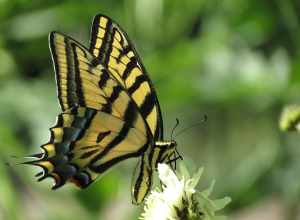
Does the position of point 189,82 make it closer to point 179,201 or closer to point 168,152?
point 168,152

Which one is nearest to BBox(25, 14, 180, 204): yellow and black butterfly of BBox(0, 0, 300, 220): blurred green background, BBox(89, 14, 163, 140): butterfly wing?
BBox(89, 14, 163, 140): butterfly wing

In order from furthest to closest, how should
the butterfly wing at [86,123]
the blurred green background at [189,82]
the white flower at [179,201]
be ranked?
the blurred green background at [189,82]
the butterfly wing at [86,123]
the white flower at [179,201]

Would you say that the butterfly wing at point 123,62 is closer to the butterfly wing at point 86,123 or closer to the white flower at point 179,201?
the butterfly wing at point 86,123

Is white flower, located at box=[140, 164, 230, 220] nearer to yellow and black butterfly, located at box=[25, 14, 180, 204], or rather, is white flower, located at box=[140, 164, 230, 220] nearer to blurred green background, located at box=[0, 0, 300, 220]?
yellow and black butterfly, located at box=[25, 14, 180, 204]

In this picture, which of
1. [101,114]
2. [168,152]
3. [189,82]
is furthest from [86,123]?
[189,82]

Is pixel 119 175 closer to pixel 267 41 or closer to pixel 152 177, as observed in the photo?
pixel 267 41

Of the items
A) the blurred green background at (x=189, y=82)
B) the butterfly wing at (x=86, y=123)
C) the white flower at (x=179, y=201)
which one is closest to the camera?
the white flower at (x=179, y=201)

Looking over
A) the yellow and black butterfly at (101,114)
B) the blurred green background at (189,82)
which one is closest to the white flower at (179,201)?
the yellow and black butterfly at (101,114)

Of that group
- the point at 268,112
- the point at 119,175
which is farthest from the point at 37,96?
the point at 268,112
